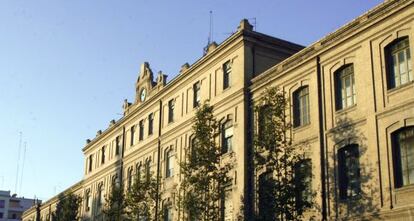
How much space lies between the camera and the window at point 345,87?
98.2 ft

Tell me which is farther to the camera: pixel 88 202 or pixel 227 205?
pixel 88 202

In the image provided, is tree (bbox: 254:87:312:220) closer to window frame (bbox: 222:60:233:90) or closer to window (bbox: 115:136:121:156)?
window frame (bbox: 222:60:233:90)

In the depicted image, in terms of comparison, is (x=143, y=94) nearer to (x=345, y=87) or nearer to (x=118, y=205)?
(x=118, y=205)

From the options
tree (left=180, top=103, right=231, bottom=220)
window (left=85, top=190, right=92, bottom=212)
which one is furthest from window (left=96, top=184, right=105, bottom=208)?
tree (left=180, top=103, right=231, bottom=220)

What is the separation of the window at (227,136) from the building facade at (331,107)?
14 cm

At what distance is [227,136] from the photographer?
128ft

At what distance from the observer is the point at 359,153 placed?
28656 millimetres

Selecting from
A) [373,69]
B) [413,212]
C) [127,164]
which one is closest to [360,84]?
[373,69]

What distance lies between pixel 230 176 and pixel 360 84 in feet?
36.9

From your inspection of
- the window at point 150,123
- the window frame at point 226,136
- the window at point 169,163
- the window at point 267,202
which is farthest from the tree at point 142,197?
the window at point 267,202

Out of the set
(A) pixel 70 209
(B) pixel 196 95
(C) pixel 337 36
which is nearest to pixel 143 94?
(B) pixel 196 95

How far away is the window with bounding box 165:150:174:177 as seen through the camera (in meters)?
46.0

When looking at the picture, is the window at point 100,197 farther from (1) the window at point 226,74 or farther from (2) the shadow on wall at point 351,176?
(2) the shadow on wall at point 351,176

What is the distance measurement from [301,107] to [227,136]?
695 cm
